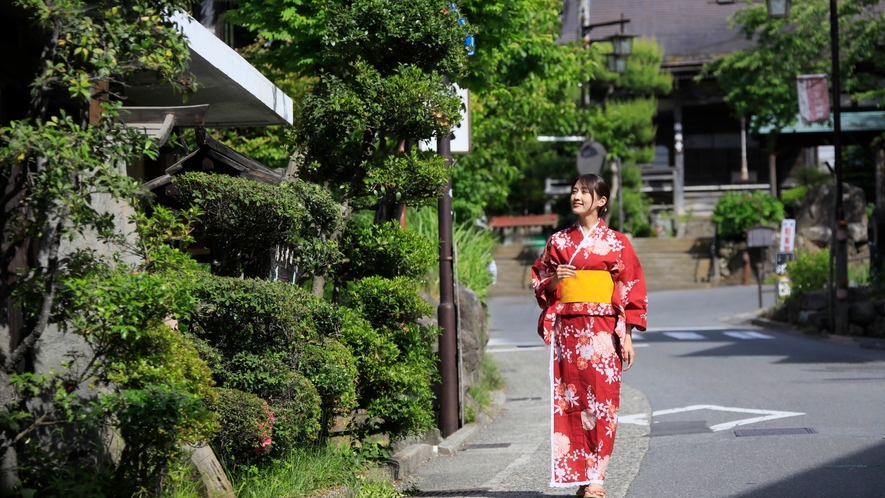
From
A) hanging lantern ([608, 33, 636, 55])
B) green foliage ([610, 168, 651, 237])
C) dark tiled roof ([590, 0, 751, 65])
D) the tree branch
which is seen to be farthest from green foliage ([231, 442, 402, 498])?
dark tiled roof ([590, 0, 751, 65])

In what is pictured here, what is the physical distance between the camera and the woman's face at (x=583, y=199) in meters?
6.26

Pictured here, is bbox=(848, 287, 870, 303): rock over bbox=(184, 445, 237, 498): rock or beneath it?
beneath

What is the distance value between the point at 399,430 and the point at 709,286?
34.0m

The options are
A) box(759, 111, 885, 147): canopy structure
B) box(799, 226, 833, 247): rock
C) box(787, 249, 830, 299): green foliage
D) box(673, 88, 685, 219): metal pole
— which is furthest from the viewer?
box(673, 88, 685, 219): metal pole

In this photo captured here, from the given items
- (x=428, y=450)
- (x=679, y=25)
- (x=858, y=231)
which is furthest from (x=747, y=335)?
(x=679, y=25)

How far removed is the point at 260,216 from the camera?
247 inches

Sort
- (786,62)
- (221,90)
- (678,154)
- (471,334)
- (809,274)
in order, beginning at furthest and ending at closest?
(678,154), (786,62), (809,274), (471,334), (221,90)

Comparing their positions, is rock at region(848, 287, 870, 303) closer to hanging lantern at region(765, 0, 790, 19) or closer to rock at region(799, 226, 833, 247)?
hanging lantern at region(765, 0, 790, 19)

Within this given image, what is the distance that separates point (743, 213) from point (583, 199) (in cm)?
3509

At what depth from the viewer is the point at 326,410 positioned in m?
6.84

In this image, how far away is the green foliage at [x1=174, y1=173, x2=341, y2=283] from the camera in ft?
20.4

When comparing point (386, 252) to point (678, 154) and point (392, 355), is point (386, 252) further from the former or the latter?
point (678, 154)

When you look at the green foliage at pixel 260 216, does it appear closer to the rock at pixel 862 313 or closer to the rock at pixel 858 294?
the rock at pixel 862 313

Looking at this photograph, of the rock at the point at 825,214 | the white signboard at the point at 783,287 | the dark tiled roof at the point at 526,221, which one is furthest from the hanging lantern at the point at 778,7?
the dark tiled roof at the point at 526,221
